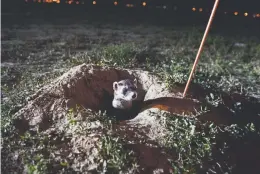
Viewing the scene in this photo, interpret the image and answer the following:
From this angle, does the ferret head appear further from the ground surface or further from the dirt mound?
the ground surface

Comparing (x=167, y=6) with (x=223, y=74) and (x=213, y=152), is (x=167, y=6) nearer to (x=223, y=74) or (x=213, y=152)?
(x=223, y=74)

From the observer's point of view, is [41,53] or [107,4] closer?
[41,53]

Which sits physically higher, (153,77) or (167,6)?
(167,6)

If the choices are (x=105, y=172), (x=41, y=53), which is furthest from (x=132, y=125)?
(x=41, y=53)

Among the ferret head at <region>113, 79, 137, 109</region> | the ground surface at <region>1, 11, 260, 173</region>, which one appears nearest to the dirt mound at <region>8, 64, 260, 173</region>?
the ground surface at <region>1, 11, 260, 173</region>

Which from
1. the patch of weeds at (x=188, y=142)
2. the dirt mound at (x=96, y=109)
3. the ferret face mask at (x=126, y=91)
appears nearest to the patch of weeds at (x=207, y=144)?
the patch of weeds at (x=188, y=142)

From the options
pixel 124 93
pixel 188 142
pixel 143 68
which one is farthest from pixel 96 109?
pixel 143 68

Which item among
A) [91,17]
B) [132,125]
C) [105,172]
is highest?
[91,17]

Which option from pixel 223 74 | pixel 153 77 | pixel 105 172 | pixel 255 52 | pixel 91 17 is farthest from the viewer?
pixel 91 17

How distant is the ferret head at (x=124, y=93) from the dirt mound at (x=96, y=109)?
30 centimetres

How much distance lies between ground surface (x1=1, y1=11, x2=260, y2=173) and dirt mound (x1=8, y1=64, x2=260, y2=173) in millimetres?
37

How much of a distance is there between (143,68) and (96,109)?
1.86 metres

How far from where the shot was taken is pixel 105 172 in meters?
3.54

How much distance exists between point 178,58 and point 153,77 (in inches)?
79.8
